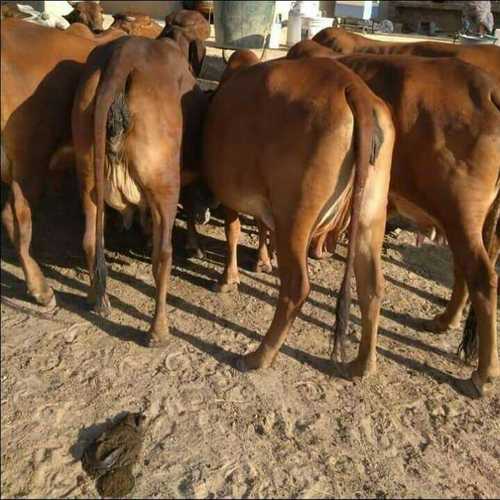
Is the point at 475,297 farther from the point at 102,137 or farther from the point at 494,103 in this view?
the point at 102,137

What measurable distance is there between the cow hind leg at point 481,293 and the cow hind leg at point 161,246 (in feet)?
5.75

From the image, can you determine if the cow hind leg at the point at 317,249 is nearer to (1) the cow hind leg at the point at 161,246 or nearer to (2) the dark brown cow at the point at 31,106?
(1) the cow hind leg at the point at 161,246

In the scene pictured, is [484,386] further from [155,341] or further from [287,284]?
[155,341]

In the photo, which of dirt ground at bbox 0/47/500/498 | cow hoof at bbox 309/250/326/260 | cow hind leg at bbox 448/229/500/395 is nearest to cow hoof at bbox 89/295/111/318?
dirt ground at bbox 0/47/500/498

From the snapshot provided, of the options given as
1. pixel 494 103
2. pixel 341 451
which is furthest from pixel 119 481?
pixel 494 103

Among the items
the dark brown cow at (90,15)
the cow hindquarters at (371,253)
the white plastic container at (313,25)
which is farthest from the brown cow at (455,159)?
the white plastic container at (313,25)

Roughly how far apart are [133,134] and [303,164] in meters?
1.06

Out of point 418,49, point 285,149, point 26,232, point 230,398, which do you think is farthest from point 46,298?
point 418,49

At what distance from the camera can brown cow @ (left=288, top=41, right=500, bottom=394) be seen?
3.46 meters

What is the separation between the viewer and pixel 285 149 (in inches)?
129

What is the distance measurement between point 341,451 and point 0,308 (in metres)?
2.59

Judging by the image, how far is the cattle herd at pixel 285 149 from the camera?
3.30 metres

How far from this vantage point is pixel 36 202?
13.9 ft

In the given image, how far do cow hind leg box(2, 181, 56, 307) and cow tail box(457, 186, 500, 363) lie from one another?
9.59 feet
